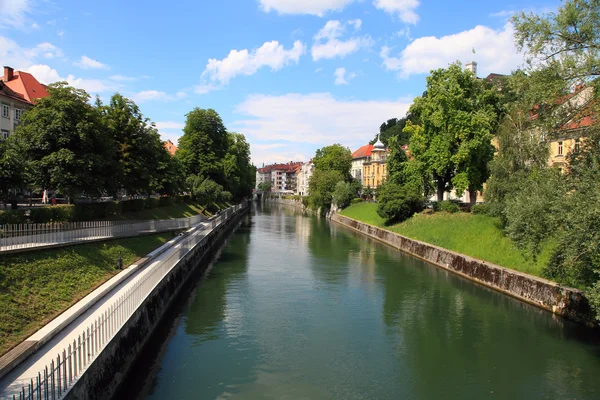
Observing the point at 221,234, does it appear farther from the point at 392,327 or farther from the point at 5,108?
the point at 392,327

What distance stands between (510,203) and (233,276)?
1554 centimetres

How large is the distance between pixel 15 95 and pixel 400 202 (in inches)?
1455

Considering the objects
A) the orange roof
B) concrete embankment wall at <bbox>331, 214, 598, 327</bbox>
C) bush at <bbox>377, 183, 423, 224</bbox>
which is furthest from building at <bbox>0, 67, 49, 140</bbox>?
the orange roof

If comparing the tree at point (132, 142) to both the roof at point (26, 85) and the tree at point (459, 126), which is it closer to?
the roof at point (26, 85)

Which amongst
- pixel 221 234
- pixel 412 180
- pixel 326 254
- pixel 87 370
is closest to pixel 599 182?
pixel 87 370

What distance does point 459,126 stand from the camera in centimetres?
3384

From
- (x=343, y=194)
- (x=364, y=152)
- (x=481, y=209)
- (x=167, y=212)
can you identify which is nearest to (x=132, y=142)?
(x=167, y=212)

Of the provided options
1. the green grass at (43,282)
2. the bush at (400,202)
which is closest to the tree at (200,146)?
the bush at (400,202)

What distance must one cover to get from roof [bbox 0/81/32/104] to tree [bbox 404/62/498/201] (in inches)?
1427

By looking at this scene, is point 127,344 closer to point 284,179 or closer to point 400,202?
point 400,202

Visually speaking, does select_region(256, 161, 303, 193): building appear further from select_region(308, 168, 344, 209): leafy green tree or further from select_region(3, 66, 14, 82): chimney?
select_region(3, 66, 14, 82): chimney

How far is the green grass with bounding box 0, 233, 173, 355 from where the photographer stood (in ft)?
33.9

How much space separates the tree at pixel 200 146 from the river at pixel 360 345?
101 ft

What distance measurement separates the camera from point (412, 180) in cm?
4256
